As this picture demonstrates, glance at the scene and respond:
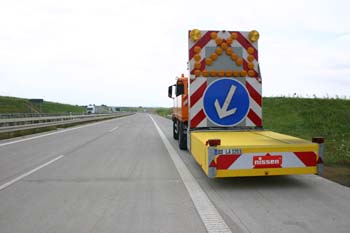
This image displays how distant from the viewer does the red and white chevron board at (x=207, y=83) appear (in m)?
10.2

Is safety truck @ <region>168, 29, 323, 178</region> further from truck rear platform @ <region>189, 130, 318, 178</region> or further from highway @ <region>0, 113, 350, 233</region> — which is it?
truck rear platform @ <region>189, 130, 318, 178</region>

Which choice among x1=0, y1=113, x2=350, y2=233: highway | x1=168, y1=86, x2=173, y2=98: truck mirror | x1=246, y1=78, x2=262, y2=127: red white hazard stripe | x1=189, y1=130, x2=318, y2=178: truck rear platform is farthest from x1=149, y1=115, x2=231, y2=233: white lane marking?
x1=168, y1=86, x2=173, y2=98: truck mirror

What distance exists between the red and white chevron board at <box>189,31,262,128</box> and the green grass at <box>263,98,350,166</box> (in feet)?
8.18

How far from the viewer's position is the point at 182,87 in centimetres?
1360

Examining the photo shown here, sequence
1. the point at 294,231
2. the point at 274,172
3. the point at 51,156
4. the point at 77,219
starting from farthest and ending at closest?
the point at 51,156, the point at 274,172, the point at 77,219, the point at 294,231

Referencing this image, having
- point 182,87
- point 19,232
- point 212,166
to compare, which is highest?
point 182,87

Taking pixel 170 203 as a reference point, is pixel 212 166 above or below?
above

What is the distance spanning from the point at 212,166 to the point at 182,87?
6876 millimetres

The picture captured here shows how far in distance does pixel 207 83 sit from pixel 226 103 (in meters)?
0.74

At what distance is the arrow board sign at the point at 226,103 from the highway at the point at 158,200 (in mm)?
1564

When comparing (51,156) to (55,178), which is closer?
(55,178)

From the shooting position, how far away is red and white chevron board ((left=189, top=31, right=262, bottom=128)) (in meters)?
10.2

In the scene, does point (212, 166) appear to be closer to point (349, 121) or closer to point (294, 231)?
point (294, 231)

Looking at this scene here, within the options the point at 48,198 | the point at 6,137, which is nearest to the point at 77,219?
the point at 48,198
